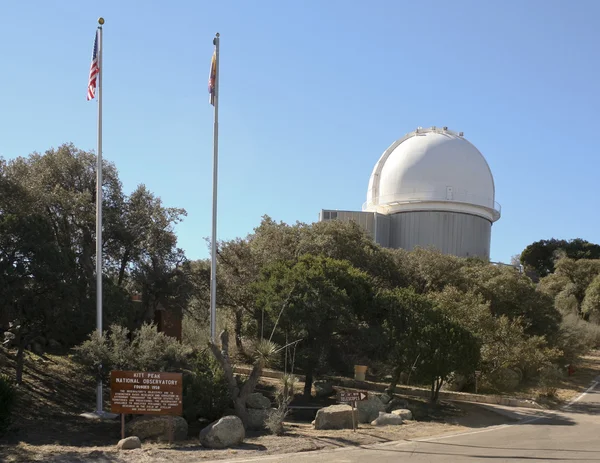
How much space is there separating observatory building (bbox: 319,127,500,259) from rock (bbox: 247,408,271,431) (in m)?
39.6

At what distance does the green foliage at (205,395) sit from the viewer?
18719 mm

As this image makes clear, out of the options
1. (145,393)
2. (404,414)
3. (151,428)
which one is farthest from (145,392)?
(404,414)

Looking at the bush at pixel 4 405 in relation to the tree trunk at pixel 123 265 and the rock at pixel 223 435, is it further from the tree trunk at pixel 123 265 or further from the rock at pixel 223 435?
the tree trunk at pixel 123 265

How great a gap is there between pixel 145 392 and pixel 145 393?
3 centimetres

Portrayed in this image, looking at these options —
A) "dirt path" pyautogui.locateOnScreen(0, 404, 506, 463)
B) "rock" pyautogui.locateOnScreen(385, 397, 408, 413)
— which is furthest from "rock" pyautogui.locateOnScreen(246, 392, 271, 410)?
"rock" pyautogui.locateOnScreen(385, 397, 408, 413)

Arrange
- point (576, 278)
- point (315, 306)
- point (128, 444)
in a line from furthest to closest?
point (576, 278) → point (315, 306) → point (128, 444)

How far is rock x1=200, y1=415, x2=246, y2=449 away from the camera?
1446 centimetres

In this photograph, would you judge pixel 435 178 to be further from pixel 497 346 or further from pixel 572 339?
pixel 497 346

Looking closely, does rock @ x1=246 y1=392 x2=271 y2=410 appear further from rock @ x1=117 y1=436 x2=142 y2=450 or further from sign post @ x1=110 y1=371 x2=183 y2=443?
rock @ x1=117 y1=436 x2=142 y2=450

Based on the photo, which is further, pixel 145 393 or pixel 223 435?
pixel 145 393

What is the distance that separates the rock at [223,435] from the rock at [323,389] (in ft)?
41.4

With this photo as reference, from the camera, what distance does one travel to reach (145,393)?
14766 millimetres

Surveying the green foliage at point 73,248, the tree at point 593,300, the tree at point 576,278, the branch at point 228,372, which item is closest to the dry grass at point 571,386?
the tree at point 593,300

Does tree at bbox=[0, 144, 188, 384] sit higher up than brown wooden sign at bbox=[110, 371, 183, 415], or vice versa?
tree at bbox=[0, 144, 188, 384]
